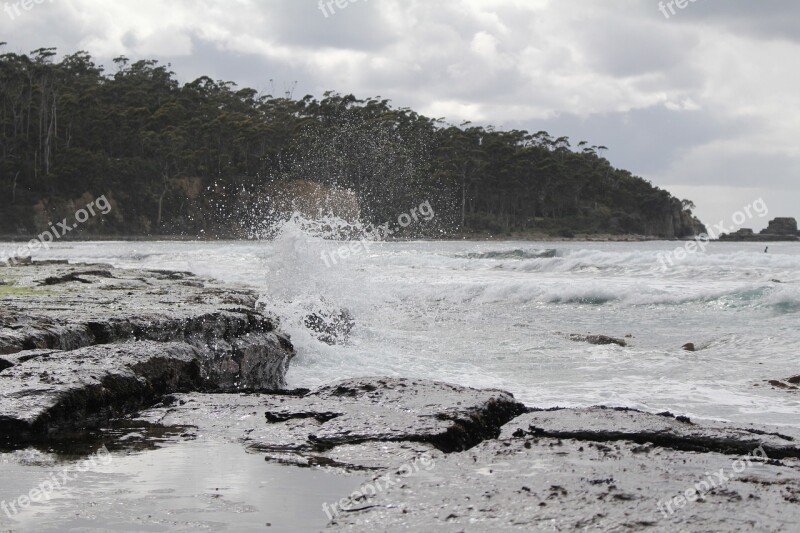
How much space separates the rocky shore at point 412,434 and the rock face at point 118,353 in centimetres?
1

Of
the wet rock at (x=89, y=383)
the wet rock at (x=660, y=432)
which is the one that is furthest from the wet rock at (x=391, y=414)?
the wet rock at (x=89, y=383)

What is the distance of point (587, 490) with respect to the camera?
2785 millimetres

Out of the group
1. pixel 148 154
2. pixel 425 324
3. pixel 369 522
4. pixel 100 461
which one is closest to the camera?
pixel 369 522

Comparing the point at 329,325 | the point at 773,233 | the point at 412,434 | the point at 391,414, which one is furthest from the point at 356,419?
the point at 773,233

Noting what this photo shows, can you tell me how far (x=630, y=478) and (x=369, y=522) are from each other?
3.22 feet

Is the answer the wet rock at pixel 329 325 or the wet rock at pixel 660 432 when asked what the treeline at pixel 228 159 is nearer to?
the wet rock at pixel 329 325

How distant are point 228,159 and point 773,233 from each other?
69342 millimetres

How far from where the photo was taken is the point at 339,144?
74.2 meters

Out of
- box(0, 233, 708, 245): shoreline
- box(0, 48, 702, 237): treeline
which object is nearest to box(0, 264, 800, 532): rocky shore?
box(0, 233, 708, 245): shoreline

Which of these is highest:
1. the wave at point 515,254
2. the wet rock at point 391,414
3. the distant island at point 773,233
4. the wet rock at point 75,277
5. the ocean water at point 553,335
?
the distant island at point 773,233

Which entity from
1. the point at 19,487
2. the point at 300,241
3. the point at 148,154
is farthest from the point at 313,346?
the point at 148,154

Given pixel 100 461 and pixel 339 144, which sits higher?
pixel 339 144

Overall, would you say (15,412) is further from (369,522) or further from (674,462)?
(674,462)

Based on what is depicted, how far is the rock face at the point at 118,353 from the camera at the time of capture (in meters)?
3.99
